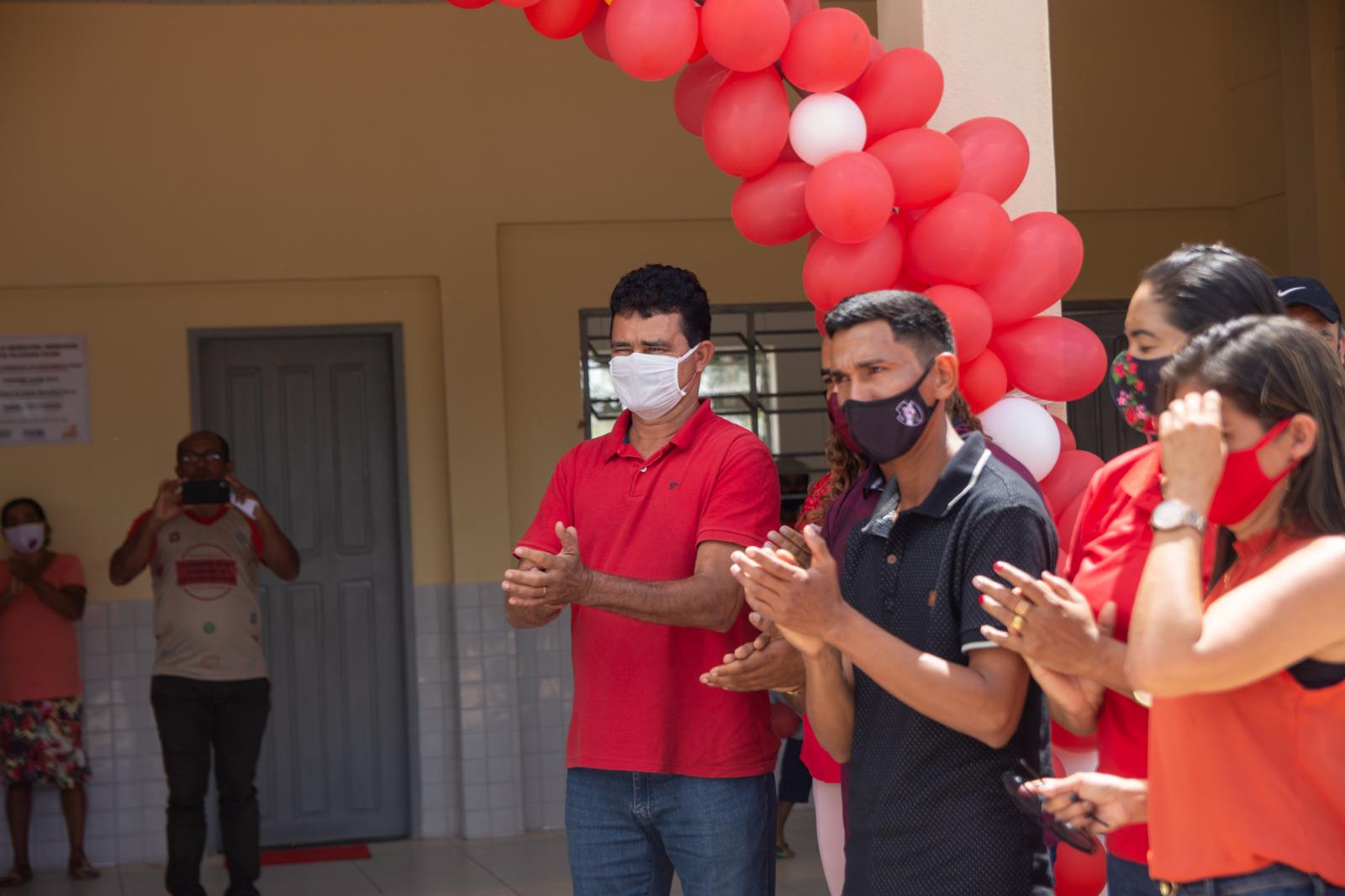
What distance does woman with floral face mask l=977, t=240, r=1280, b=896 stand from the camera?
2033 mm

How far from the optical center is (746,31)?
3102mm

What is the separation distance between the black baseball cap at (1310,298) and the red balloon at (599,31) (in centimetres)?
154

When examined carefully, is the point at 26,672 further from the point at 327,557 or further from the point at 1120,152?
the point at 1120,152

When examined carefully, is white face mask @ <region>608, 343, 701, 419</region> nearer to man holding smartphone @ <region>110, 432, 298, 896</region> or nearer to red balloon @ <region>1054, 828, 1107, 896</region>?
red balloon @ <region>1054, 828, 1107, 896</region>

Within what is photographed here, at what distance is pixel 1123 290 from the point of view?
292 inches

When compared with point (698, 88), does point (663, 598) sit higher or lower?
lower

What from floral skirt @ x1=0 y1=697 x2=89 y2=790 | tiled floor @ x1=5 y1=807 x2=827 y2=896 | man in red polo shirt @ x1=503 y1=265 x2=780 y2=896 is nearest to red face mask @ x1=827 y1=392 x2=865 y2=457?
man in red polo shirt @ x1=503 y1=265 x2=780 y2=896

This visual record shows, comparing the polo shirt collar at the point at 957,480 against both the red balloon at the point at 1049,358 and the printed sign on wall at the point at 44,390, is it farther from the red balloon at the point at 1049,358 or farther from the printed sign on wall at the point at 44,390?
the printed sign on wall at the point at 44,390

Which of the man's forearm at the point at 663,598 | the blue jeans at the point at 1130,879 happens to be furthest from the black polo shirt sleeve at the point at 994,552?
the man's forearm at the point at 663,598

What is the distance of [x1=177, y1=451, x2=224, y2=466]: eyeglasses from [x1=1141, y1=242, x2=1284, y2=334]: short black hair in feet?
14.0

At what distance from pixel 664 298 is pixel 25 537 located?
4.44 metres

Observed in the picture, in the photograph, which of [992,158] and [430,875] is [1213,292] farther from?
[430,875]

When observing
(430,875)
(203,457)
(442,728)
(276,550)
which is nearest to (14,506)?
(203,457)

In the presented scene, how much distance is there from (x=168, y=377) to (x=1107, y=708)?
548cm
